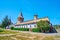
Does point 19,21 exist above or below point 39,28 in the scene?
above

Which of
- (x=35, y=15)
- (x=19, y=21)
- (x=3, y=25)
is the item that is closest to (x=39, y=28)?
(x=35, y=15)

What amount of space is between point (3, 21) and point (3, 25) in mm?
3284

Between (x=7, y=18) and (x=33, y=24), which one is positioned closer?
(x=33, y=24)

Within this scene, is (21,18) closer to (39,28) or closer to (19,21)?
(19,21)

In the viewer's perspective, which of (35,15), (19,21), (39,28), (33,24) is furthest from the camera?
(19,21)

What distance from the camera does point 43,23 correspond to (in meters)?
36.3

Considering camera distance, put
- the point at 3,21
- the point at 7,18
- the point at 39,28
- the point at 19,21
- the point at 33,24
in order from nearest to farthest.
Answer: the point at 39,28 < the point at 33,24 < the point at 19,21 < the point at 3,21 < the point at 7,18

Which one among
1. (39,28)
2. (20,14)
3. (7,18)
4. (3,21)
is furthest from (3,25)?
(39,28)

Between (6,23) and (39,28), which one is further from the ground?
(6,23)

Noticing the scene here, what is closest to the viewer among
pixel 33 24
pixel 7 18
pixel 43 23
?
pixel 43 23

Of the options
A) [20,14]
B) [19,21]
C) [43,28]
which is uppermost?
[20,14]

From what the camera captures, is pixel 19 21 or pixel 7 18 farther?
pixel 7 18

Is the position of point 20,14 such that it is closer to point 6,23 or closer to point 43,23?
point 6,23

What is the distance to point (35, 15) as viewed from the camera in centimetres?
6116
